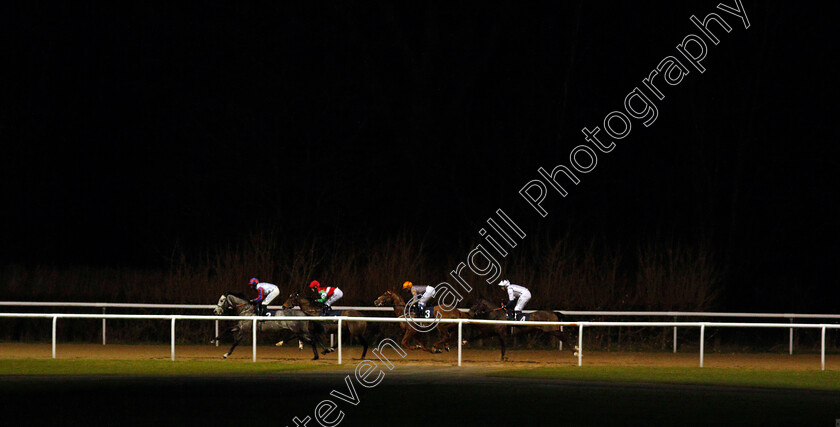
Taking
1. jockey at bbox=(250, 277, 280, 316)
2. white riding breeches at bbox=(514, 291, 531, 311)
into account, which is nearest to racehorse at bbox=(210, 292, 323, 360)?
jockey at bbox=(250, 277, 280, 316)

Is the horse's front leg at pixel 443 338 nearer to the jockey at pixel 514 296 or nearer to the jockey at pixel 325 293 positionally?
the jockey at pixel 514 296

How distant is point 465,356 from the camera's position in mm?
17578

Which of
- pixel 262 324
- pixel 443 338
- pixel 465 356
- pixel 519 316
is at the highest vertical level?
pixel 519 316

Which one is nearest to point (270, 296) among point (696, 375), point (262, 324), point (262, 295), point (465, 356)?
point (262, 295)

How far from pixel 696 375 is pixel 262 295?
21.9ft

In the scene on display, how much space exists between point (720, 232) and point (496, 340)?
40.2ft

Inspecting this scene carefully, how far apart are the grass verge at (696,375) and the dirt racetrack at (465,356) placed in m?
0.95

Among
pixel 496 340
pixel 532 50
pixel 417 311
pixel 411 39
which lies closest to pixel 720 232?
pixel 532 50

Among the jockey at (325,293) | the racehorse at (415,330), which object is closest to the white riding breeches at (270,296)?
the jockey at (325,293)

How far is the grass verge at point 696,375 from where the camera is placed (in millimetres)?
13703

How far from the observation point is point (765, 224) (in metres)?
32.2

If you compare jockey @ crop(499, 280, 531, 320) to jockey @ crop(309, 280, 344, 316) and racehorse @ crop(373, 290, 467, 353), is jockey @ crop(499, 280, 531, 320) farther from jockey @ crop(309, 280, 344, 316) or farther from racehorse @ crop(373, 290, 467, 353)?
jockey @ crop(309, 280, 344, 316)

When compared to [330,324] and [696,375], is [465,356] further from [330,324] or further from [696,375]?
[696,375]

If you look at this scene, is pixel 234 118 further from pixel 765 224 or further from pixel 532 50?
pixel 765 224
